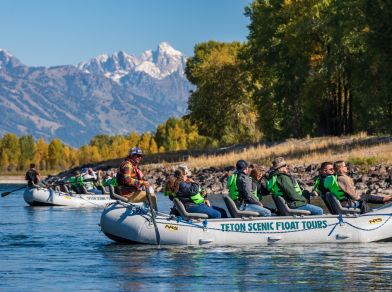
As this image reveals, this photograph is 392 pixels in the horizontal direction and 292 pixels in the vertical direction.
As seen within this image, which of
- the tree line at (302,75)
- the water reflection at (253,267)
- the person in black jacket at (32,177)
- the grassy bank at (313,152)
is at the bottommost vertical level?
the water reflection at (253,267)

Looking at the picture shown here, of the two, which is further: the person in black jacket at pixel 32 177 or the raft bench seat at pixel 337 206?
the person in black jacket at pixel 32 177

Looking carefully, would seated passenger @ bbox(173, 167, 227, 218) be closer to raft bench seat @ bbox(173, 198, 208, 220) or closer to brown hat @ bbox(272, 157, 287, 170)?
raft bench seat @ bbox(173, 198, 208, 220)

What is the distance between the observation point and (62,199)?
49.1 meters

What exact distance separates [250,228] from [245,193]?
84cm

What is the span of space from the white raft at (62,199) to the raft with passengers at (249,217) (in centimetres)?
2230

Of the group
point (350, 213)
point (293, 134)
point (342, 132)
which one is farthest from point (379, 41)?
point (350, 213)

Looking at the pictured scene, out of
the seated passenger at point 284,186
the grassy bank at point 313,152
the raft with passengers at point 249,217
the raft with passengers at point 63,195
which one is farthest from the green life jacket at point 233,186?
the grassy bank at point 313,152

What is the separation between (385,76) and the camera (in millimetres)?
60594

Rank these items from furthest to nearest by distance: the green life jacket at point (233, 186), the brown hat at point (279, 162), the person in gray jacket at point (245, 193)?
the green life jacket at point (233, 186) < the person in gray jacket at point (245, 193) < the brown hat at point (279, 162)

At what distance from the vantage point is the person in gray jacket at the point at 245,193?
25188 millimetres

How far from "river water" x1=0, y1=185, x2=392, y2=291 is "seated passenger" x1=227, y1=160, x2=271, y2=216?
39.5 inches

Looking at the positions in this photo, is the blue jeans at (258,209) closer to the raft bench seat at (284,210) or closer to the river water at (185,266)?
the raft bench seat at (284,210)

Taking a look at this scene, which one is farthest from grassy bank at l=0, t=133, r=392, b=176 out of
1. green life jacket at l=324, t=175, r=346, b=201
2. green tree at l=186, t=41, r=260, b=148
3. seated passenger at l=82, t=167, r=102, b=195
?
green life jacket at l=324, t=175, r=346, b=201

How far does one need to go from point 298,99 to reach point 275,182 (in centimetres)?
5485
